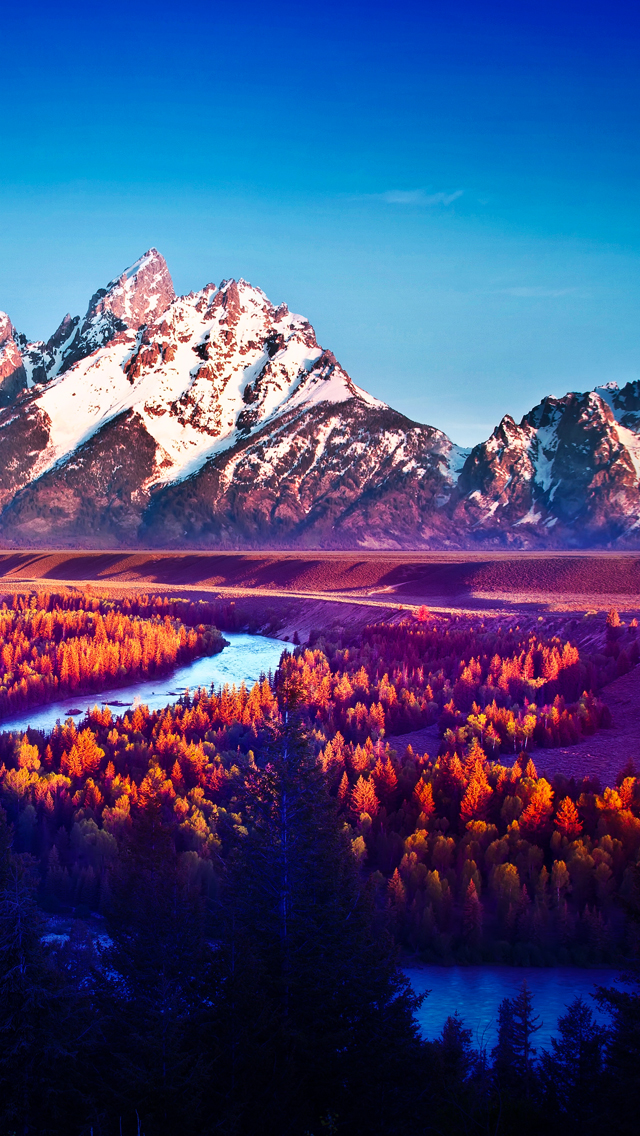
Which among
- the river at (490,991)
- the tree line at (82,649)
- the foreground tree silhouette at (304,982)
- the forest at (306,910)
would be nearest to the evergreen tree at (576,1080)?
the forest at (306,910)

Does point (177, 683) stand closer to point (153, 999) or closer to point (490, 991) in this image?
point (490, 991)

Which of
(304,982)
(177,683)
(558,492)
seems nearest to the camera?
(304,982)

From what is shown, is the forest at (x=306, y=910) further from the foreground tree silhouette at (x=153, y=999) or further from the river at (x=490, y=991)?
the river at (x=490, y=991)

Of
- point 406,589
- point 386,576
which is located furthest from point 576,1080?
point 386,576

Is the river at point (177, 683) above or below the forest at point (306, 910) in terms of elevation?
below

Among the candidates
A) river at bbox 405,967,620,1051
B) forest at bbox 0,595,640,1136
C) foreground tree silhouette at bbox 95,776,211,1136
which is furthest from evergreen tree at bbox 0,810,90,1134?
river at bbox 405,967,620,1051

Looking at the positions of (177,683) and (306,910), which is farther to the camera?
(177,683)

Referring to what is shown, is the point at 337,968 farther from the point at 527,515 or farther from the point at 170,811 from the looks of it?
the point at 527,515
